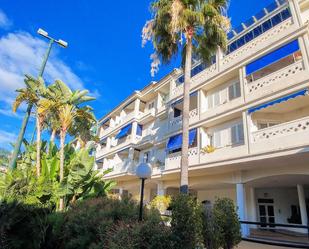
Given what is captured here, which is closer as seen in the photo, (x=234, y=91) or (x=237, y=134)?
(x=237, y=134)

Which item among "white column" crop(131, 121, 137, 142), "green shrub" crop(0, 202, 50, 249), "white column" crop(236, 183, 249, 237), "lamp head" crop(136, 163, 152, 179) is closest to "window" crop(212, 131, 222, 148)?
"white column" crop(236, 183, 249, 237)

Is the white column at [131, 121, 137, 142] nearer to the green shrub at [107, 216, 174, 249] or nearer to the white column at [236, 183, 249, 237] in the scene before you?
the white column at [236, 183, 249, 237]

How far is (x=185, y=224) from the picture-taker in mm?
7121

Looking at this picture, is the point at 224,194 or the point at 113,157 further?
the point at 113,157

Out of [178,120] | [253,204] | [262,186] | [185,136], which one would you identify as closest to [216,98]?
[178,120]

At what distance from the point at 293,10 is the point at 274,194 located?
13635 millimetres

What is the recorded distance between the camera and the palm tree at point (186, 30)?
48.0 feet

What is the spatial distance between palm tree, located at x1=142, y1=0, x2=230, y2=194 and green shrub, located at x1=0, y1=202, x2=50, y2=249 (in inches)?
408

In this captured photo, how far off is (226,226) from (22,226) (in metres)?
13.0

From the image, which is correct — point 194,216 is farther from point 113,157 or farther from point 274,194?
point 113,157

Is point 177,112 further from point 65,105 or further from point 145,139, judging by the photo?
point 65,105

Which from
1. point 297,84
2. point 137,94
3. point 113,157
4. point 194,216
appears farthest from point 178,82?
point 194,216

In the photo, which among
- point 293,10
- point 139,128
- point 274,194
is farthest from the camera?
point 139,128

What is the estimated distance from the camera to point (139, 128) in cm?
3183
